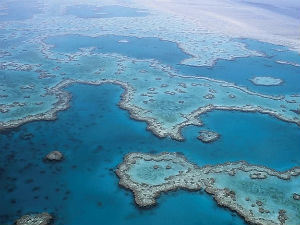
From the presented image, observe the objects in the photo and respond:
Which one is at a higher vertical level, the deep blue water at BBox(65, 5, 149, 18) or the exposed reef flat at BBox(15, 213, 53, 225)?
the deep blue water at BBox(65, 5, 149, 18)

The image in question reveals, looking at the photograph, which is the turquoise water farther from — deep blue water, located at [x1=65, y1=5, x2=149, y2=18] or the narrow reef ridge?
the narrow reef ridge

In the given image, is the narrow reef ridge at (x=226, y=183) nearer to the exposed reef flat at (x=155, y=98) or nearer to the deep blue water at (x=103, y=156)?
the deep blue water at (x=103, y=156)

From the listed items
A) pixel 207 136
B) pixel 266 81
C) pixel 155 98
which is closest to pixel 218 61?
pixel 266 81

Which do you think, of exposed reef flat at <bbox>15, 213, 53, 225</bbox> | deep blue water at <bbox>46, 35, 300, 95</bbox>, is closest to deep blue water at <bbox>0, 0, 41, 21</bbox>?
deep blue water at <bbox>46, 35, 300, 95</bbox>

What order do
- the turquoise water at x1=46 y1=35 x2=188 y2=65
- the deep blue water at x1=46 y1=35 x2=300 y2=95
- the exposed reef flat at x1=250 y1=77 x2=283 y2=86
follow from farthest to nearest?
the turquoise water at x1=46 y1=35 x2=188 y2=65, the deep blue water at x1=46 y1=35 x2=300 y2=95, the exposed reef flat at x1=250 y1=77 x2=283 y2=86

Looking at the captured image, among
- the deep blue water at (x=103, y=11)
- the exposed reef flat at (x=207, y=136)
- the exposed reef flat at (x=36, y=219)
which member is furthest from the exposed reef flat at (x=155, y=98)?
the deep blue water at (x=103, y=11)

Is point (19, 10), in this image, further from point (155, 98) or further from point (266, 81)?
point (266, 81)

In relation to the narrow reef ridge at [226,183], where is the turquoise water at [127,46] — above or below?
above
